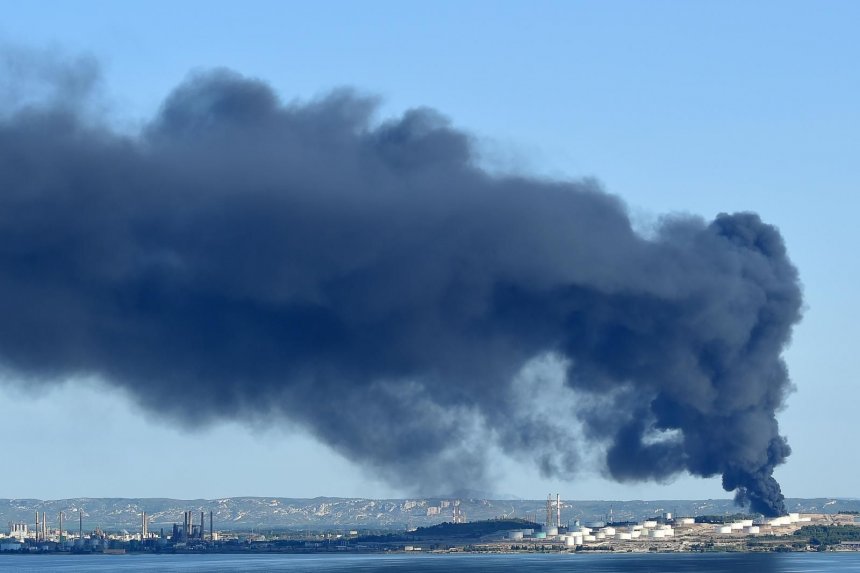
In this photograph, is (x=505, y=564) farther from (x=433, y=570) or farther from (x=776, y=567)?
(x=776, y=567)

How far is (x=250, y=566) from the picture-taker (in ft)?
652

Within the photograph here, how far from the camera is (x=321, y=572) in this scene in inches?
6885

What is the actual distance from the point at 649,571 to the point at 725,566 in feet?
47.2

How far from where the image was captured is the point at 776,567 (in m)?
173

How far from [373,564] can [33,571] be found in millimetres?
44905

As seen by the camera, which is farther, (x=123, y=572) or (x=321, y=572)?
(x=123, y=572)

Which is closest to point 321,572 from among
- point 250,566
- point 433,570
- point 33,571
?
point 433,570

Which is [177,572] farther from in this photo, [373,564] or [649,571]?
[649,571]

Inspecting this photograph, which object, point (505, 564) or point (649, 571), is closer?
point (649, 571)

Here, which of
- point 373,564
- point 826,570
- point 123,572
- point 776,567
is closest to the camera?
point 826,570

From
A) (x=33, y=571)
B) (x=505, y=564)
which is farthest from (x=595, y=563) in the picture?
(x=33, y=571)

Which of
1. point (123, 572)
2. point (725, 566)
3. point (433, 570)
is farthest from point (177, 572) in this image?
point (725, 566)

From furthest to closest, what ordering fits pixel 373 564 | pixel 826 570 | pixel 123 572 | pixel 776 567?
pixel 373 564 < pixel 123 572 < pixel 776 567 < pixel 826 570

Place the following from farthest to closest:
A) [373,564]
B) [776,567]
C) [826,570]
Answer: [373,564], [776,567], [826,570]
